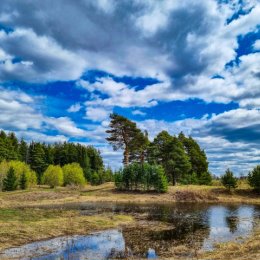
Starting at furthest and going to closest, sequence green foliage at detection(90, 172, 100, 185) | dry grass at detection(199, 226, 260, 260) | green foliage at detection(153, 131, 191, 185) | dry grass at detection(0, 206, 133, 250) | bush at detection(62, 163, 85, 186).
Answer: green foliage at detection(90, 172, 100, 185) < bush at detection(62, 163, 85, 186) < green foliage at detection(153, 131, 191, 185) < dry grass at detection(0, 206, 133, 250) < dry grass at detection(199, 226, 260, 260)

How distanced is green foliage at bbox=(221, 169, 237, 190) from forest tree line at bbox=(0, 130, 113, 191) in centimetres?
5571

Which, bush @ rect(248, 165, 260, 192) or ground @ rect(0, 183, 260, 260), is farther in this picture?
bush @ rect(248, 165, 260, 192)

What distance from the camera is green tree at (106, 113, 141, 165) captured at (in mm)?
90750

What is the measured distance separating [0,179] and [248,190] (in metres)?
61.4

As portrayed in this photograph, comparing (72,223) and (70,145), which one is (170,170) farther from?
(70,145)

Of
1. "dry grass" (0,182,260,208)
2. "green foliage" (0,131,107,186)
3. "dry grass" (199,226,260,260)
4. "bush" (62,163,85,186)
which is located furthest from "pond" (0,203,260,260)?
"green foliage" (0,131,107,186)

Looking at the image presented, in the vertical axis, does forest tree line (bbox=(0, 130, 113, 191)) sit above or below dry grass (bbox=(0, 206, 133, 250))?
above

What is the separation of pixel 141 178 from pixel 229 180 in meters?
20.5

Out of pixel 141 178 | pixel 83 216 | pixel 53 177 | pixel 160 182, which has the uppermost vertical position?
pixel 53 177

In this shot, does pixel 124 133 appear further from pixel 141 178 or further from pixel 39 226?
pixel 39 226

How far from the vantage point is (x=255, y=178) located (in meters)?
74.8

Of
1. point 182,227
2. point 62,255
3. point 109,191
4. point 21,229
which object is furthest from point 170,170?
point 62,255

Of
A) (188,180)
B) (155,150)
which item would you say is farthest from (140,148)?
(188,180)

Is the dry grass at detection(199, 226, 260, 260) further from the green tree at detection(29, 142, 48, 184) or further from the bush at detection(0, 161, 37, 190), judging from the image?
the green tree at detection(29, 142, 48, 184)
